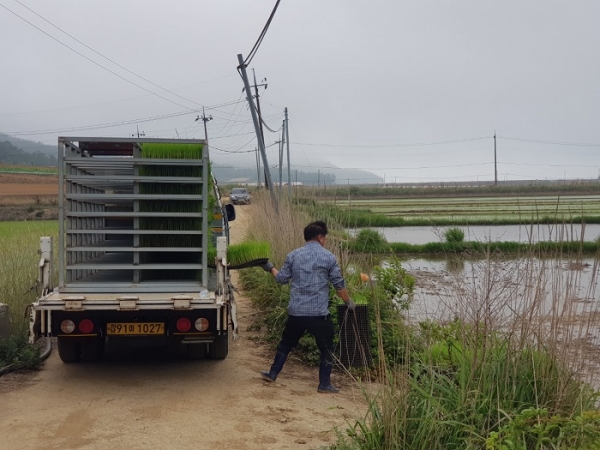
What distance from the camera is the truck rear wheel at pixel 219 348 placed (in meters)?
7.68

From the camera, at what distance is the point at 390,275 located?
9.42 metres

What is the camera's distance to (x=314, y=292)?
684cm

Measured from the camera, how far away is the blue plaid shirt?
684cm

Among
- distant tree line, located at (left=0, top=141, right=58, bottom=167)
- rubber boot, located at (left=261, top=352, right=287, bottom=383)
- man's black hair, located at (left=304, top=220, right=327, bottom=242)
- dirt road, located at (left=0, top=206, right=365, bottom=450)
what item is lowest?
dirt road, located at (left=0, top=206, right=365, bottom=450)

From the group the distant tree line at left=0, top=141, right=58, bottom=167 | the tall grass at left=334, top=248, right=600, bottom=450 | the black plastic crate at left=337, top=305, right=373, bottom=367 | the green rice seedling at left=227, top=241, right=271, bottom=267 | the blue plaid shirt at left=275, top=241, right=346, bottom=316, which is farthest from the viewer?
the distant tree line at left=0, top=141, right=58, bottom=167

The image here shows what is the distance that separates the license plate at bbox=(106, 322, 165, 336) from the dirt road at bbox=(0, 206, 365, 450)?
59 cm

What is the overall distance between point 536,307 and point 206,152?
11.8 ft

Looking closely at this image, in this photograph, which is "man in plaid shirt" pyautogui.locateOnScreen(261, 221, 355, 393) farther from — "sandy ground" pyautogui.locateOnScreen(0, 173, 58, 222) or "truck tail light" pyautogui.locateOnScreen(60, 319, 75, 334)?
"sandy ground" pyautogui.locateOnScreen(0, 173, 58, 222)

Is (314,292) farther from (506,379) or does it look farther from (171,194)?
(506,379)

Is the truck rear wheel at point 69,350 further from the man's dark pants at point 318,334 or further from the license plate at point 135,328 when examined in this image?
the man's dark pants at point 318,334

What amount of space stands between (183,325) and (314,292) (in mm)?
1295

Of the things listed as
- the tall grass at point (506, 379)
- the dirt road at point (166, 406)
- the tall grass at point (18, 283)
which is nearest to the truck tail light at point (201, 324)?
the dirt road at point (166, 406)

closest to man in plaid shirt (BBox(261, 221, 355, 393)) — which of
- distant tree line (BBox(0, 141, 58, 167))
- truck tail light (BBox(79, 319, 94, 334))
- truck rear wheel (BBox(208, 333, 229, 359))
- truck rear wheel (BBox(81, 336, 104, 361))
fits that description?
truck rear wheel (BBox(208, 333, 229, 359))

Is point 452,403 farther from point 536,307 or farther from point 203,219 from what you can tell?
point 203,219
